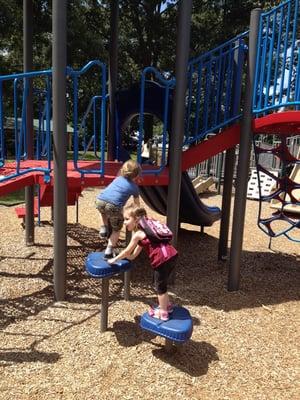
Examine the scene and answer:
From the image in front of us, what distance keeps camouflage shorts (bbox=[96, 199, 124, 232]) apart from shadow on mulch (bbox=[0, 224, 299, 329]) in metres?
0.93

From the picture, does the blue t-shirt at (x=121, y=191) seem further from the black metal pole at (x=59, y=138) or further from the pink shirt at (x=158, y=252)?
the pink shirt at (x=158, y=252)

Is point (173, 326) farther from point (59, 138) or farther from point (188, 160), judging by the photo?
point (188, 160)

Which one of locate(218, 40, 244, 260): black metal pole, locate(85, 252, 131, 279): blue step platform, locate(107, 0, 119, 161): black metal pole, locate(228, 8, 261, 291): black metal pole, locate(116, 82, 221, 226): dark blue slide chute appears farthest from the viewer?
locate(107, 0, 119, 161): black metal pole

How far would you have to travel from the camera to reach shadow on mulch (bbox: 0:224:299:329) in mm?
4461

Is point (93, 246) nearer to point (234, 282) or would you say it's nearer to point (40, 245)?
point (40, 245)

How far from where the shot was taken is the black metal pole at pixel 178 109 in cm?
440

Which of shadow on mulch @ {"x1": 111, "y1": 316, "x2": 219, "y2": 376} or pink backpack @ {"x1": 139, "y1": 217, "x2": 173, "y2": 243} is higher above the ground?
pink backpack @ {"x1": 139, "y1": 217, "x2": 173, "y2": 243}

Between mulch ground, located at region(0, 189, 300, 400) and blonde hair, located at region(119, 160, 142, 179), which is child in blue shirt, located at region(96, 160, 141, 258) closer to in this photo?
blonde hair, located at region(119, 160, 142, 179)

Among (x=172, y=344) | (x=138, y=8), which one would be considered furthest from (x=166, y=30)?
(x=172, y=344)

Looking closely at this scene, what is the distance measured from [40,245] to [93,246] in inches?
32.3

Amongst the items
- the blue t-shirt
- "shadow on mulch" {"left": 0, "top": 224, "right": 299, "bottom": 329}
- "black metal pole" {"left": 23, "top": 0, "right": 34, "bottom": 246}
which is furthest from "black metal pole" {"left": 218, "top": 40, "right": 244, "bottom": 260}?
"black metal pole" {"left": 23, "top": 0, "right": 34, "bottom": 246}

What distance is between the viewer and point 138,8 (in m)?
23.3

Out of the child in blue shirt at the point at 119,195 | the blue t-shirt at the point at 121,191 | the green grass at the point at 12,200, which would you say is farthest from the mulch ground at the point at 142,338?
the green grass at the point at 12,200

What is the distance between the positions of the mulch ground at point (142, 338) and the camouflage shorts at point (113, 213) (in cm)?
87
